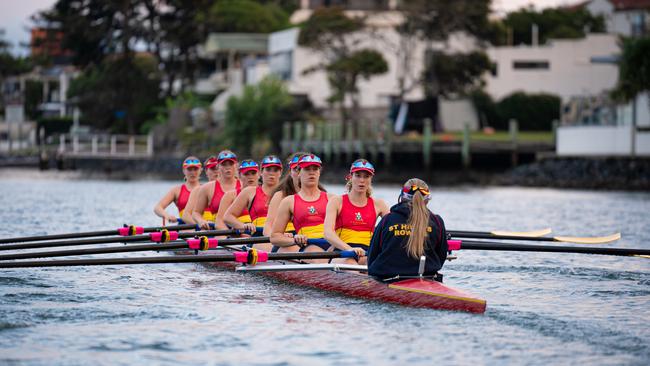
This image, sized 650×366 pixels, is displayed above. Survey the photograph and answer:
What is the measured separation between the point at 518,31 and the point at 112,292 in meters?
80.9

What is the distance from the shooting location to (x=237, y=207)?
18328 millimetres

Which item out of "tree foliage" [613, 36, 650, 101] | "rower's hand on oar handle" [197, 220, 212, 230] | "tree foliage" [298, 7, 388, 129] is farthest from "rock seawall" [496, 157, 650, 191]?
"rower's hand on oar handle" [197, 220, 212, 230]

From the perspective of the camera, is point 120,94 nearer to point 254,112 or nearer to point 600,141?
point 254,112

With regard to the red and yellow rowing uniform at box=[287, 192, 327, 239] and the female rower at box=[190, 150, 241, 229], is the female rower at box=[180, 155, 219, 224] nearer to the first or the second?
the female rower at box=[190, 150, 241, 229]

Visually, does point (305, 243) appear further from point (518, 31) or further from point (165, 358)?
point (518, 31)

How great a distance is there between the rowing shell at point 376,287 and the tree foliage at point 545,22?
7914 centimetres

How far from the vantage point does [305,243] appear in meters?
15.1

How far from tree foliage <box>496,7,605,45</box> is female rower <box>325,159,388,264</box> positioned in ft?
259

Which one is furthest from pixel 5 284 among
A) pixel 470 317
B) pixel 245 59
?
pixel 245 59

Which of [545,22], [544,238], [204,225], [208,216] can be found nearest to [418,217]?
[544,238]

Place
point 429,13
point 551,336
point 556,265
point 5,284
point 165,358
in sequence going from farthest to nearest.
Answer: point 429,13
point 556,265
point 5,284
point 551,336
point 165,358

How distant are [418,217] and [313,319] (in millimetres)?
1709

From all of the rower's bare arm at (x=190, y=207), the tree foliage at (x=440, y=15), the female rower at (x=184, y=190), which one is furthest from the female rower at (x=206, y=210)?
the tree foliage at (x=440, y=15)

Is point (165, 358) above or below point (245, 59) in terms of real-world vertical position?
below
